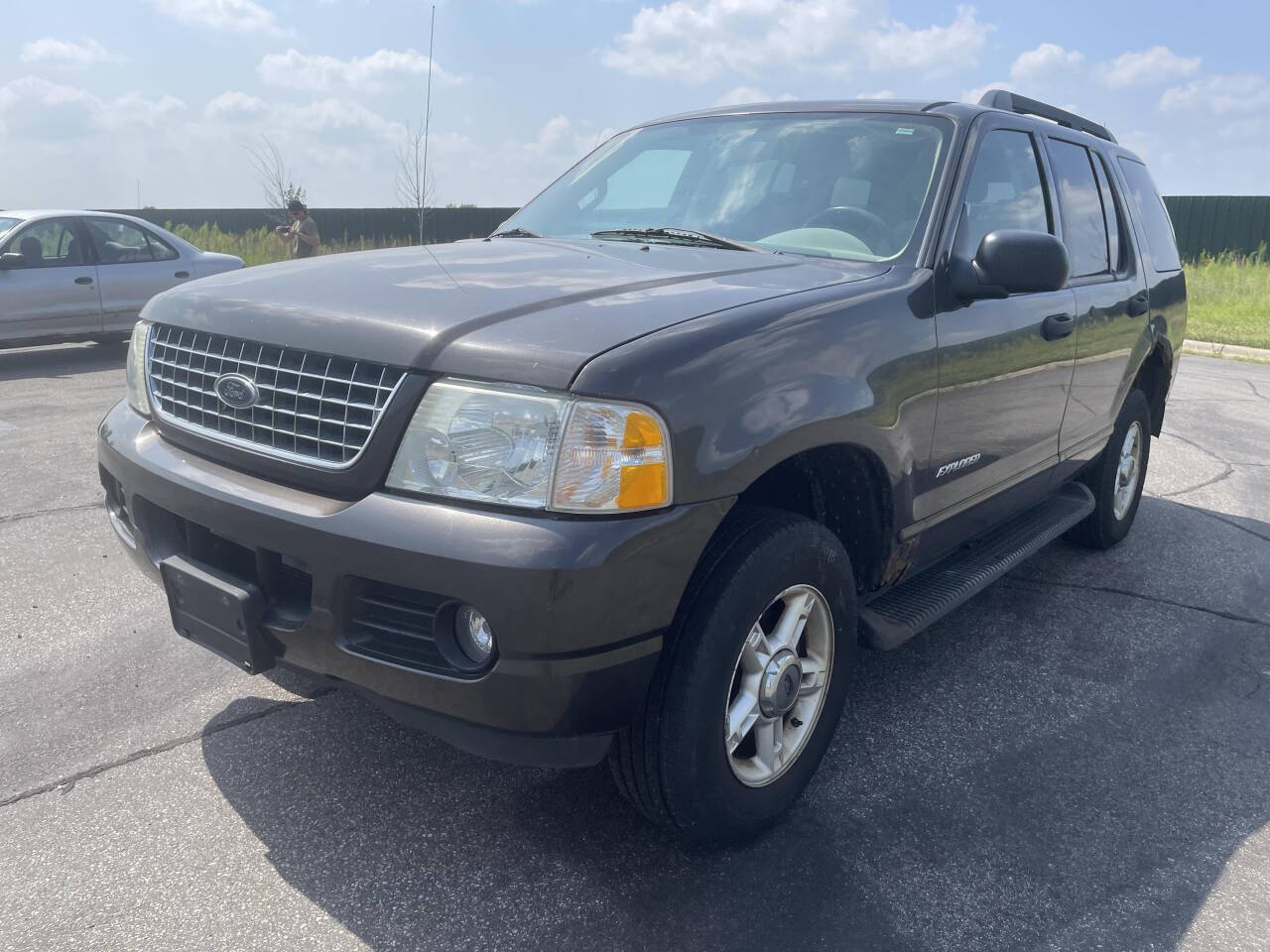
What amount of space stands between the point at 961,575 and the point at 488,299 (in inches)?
73.6

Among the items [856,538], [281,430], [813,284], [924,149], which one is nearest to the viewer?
[281,430]

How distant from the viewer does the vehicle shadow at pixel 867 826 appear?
7.69 feet

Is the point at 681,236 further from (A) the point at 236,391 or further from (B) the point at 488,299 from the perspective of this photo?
(A) the point at 236,391

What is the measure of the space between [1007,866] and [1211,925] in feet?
1.47

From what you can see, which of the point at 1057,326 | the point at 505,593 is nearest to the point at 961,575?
the point at 1057,326

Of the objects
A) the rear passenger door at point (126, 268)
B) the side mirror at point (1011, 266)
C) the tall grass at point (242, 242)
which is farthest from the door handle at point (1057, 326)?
the tall grass at point (242, 242)

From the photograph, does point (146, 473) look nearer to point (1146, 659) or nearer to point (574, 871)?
point (574, 871)

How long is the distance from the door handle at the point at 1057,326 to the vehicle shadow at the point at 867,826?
118cm

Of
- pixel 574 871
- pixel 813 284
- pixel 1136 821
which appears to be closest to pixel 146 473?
pixel 574 871

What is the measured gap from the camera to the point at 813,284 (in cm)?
276

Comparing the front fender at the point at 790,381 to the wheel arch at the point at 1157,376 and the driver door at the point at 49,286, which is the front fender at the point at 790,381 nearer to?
the wheel arch at the point at 1157,376

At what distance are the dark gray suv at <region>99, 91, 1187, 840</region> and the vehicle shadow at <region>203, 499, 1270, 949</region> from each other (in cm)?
22

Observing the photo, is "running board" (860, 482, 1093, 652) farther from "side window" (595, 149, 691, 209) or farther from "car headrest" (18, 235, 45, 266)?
"car headrest" (18, 235, 45, 266)

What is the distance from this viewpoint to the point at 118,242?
10.2m
